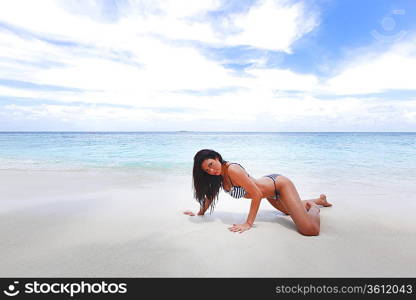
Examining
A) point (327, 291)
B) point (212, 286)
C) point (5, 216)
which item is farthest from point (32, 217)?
point (327, 291)

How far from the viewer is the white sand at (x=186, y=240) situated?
2.47m

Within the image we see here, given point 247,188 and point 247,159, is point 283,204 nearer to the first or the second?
point 247,188

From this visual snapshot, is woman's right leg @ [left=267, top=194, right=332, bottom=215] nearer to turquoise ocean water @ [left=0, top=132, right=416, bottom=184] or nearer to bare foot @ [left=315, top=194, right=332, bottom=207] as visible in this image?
bare foot @ [left=315, top=194, right=332, bottom=207]

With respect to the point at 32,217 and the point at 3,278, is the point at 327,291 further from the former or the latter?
the point at 32,217

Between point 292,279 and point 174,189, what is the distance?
397cm

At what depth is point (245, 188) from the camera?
3359mm

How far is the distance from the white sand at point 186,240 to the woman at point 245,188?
0.19 m

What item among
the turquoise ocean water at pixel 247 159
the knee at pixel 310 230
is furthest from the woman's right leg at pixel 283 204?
the turquoise ocean water at pixel 247 159

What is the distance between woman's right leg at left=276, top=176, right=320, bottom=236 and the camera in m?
3.24

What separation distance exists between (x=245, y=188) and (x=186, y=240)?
102 centimetres

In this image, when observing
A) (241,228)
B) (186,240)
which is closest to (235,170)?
(241,228)

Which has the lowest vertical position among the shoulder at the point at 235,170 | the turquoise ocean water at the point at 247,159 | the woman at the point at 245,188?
the turquoise ocean water at the point at 247,159

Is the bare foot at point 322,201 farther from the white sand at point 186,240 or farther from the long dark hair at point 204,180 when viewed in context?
the long dark hair at point 204,180

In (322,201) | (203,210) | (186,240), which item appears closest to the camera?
(186,240)
